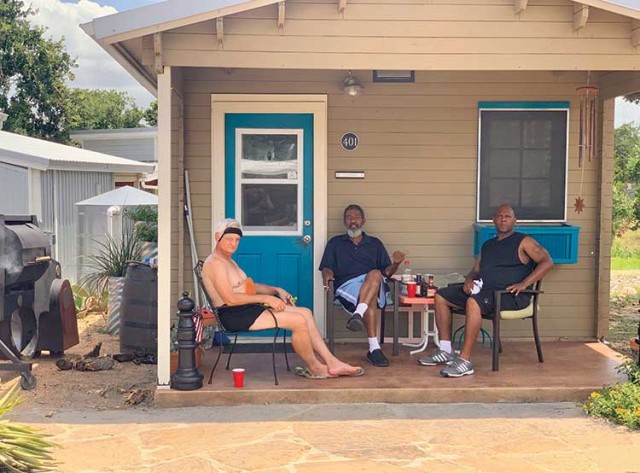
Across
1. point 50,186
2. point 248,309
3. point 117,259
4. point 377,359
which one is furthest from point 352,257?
point 50,186

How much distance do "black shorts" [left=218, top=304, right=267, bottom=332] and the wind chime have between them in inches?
120

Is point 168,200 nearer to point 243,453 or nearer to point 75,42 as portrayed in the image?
point 243,453

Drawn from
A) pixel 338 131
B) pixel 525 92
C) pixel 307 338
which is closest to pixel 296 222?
pixel 338 131

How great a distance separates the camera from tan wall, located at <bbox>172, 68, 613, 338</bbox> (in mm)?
5605

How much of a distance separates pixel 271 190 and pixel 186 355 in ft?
5.98

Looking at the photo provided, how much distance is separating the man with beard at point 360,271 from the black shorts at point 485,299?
18.9 inches

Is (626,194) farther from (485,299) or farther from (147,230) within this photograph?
(485,299)

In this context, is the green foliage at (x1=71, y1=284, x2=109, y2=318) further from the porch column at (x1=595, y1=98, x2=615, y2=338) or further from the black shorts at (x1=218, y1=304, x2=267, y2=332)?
the porch column at (x1=595, y1=98, x2=615, y2=338)

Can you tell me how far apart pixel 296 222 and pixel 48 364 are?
2276 millimetres

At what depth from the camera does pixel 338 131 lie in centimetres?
566

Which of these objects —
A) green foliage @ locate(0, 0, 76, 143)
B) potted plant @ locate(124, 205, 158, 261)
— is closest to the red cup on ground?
potted plant @ locate(124, 205, 158, 261)

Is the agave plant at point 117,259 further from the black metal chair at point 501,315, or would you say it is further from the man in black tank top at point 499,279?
the black metal chair at point 501,315

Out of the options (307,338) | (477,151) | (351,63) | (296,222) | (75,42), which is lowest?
(307,338)

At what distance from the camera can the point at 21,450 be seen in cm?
310
